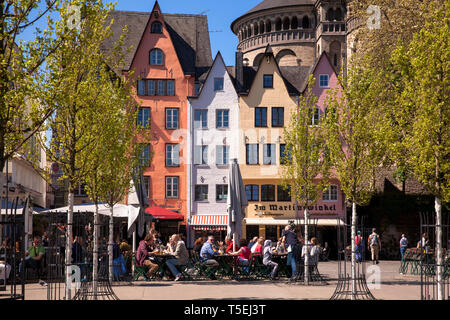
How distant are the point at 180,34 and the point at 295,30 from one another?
815 inches

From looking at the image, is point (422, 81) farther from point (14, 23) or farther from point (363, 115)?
point (14, 23)

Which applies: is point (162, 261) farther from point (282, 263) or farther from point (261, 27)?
point (261, 27)

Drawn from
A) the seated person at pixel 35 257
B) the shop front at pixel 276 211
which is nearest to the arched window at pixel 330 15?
the shop front at pixel 276 211

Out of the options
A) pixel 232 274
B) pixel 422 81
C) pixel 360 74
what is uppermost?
pixel 360 74

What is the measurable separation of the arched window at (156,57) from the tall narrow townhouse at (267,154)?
19.6ft

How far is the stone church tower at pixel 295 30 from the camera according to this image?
62594 millimetres

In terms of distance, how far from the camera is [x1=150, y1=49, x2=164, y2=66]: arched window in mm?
44375

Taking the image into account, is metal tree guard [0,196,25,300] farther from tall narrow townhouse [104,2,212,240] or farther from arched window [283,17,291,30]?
arched window [283,17,291,30]

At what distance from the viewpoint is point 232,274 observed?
2197cm

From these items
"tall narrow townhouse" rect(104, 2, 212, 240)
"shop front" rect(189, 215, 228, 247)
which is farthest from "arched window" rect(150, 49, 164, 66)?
"shop front" rect(189, 215, 228, 247)

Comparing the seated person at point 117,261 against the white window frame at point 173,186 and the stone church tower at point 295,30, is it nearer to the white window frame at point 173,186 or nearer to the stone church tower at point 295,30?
the white window frame at point 173,186

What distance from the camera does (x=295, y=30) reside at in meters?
67.2
